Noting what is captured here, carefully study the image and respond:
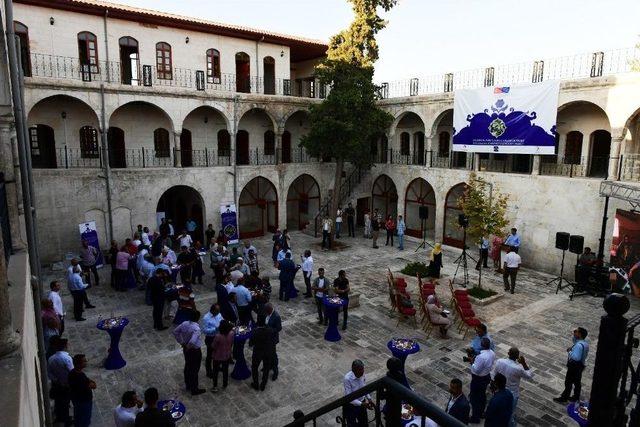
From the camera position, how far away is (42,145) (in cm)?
Result: 2048

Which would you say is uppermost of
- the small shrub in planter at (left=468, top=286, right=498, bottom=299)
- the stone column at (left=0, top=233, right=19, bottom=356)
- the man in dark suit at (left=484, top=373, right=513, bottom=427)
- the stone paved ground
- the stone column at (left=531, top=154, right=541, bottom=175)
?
the stone column at (left=531, top=154, right=541, bottom=175)

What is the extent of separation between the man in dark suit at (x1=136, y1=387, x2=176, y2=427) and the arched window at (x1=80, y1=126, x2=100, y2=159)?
1810cm

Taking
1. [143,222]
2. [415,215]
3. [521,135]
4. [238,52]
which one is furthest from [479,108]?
[143,222]

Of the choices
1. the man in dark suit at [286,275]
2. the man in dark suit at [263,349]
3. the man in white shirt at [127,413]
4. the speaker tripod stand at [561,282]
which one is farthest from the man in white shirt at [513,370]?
the speaker tripod stand at [561,282]

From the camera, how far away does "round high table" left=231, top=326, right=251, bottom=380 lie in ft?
32.6

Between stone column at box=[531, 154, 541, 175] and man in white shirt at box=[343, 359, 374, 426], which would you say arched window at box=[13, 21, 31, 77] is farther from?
stone column at box=[531, 154, 541, 175]

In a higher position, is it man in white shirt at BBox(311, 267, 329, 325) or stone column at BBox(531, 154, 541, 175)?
stone column at BBox(531, 154, 541, 175)

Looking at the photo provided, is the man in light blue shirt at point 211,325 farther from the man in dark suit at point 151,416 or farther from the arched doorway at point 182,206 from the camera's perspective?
the arched doorway at point 182,206

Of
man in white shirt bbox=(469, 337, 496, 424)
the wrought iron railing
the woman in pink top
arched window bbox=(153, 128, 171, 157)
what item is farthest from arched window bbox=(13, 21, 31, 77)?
the wrought iron railing

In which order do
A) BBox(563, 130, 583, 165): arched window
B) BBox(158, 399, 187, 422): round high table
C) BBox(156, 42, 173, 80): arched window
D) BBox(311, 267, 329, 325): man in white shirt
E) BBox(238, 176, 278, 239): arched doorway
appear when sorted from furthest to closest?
1. BBox(238, 176, 278, 239): arched doorway
2. BBox(156, 42, 173, 80): arched window
3. BBox(563, 130, 583, 165): arched window
4. BBox(311, 267, 329, 325): man in white shirt
5. BBox(158, 399, 187, 422): round high table

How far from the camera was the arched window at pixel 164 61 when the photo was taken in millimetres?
22484

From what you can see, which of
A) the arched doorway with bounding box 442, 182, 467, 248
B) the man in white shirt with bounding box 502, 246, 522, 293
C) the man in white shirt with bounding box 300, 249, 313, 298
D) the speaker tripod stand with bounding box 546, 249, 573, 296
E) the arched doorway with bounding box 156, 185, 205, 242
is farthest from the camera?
the arched doorway with bounding box 156, 185, 205, 242

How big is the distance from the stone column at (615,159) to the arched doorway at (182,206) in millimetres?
19214

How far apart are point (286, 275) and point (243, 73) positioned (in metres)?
15.8
